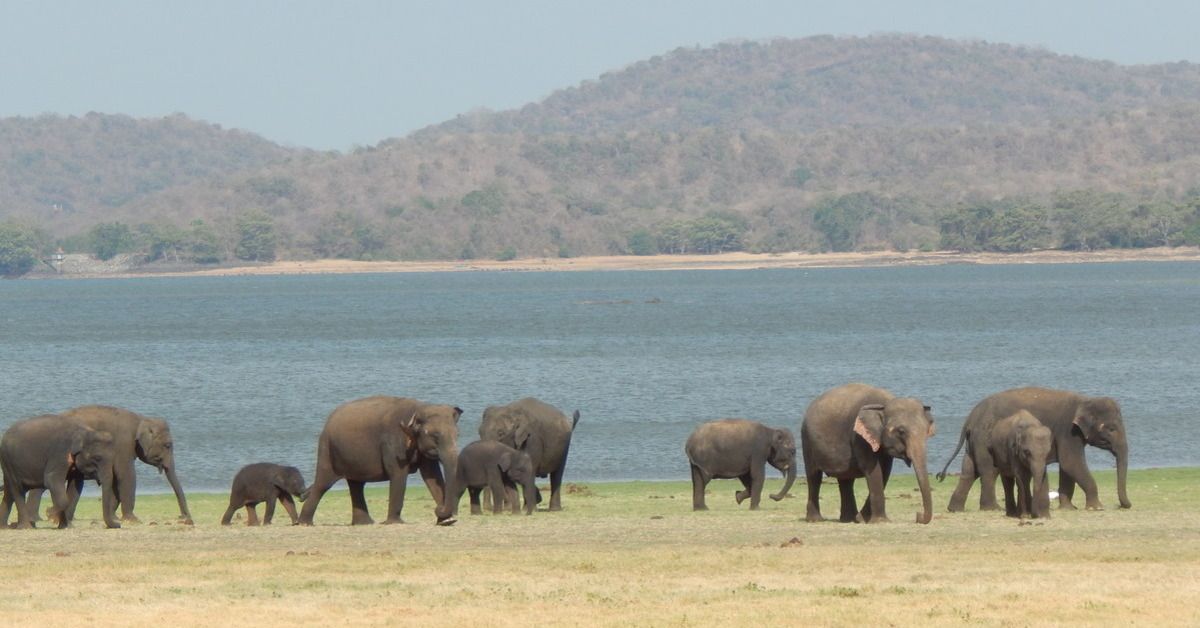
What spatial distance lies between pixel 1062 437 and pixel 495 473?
22.5 ft

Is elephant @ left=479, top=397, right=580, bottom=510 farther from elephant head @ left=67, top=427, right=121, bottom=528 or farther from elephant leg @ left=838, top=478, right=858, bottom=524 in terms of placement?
elephant head @ left=67, top=427, right=121, bottom=528

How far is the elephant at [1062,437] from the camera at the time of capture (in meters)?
24.4

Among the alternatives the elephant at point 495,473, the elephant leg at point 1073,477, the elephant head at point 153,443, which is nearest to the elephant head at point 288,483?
the elephant head at point 153,443

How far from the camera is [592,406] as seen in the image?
59.3 meters

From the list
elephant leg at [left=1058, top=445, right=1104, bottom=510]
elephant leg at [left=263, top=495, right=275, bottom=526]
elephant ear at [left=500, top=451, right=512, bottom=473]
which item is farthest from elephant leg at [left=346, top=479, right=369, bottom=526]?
elephant leg at [left=1058, top=445, right=1104, bottom=510]

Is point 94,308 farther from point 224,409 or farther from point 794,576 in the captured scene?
point 794,576

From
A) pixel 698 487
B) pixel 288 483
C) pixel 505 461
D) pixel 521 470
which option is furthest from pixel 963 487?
pixel 288 483

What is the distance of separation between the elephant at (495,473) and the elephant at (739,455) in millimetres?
2274

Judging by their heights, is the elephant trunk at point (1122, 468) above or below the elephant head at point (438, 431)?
below

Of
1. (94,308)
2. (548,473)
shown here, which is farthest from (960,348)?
(94,308)

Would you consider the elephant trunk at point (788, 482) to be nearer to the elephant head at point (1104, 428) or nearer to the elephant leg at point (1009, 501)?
the elephant leg at point (1009, 501)

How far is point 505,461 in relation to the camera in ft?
85.1

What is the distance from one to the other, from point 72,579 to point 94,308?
160 meters

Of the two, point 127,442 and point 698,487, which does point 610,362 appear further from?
point 127,442
